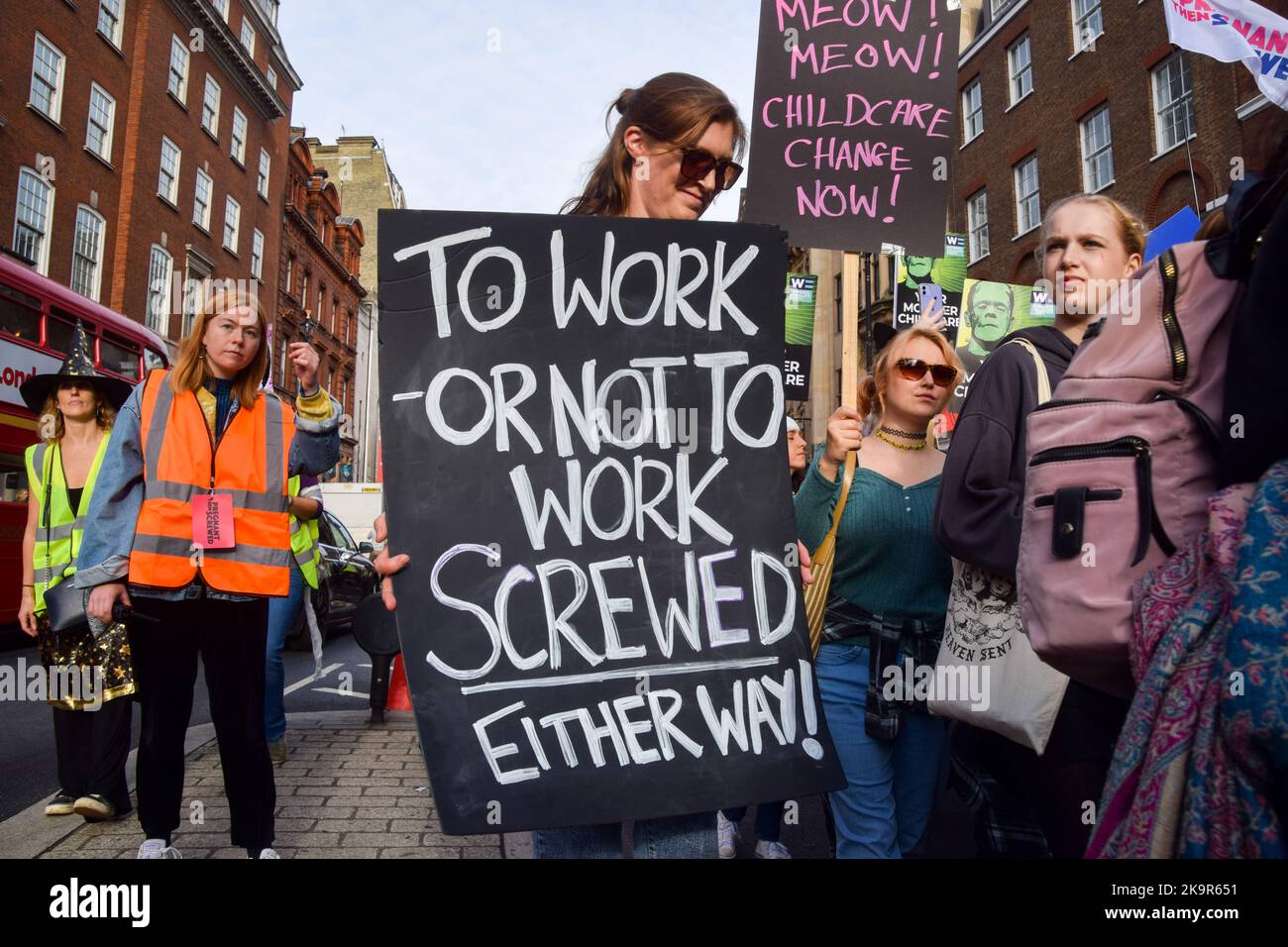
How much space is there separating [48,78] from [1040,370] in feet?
77.4

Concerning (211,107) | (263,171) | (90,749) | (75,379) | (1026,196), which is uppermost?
(211,107)

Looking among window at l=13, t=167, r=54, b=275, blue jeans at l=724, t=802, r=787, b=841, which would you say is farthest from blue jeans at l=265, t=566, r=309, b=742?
window at l=13, t=167, r=54, b=275

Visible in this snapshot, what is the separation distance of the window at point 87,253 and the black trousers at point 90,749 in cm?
2061

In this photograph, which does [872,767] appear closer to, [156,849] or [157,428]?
[156,849]

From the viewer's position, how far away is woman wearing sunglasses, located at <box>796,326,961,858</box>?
105 inches

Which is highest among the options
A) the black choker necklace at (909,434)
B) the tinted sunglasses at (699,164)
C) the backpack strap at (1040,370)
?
the tinted sunglasses at (699,164)

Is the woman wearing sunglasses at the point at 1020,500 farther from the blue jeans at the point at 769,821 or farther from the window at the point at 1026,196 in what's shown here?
the window at the point at 1026,196

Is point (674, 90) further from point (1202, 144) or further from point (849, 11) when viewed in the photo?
point (1202, 144)

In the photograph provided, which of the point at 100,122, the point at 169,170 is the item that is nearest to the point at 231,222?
the point at 169,170

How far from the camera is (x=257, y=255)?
101ft

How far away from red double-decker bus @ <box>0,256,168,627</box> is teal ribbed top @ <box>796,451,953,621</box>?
977 cm

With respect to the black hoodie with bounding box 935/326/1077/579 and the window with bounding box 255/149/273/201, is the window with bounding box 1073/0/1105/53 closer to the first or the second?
the black hoodie with bounding box 935/326/1077/579

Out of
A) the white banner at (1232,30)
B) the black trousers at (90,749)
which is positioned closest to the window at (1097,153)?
the white banner at (1232,30)

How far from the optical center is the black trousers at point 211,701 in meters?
2.96
